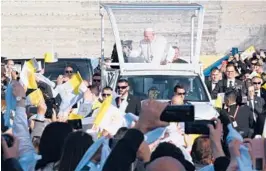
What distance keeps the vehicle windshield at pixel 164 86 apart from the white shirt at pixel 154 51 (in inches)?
20.8

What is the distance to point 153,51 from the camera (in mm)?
15680

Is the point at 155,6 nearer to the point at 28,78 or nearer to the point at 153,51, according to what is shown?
the point at 153,51

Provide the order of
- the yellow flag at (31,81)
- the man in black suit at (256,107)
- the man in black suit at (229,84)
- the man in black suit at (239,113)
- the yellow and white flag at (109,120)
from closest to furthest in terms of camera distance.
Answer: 1. the yellow and white flag at (109,120)
2. the yellow flag at (31,81)
3. the man in black suit at (256,107)
4. the man in black suit at (239,113)
5. the man in black suit at (229,84)

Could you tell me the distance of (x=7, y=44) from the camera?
32094 mm

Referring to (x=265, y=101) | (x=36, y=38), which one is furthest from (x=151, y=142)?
(x=36, y=38)

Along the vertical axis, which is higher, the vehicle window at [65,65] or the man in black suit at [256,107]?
the vehicle window at [65,65]

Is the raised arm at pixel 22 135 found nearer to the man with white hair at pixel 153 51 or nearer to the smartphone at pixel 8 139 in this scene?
the smartphone at pixel 8 139

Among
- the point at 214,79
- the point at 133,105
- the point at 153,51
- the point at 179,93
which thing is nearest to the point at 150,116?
the point at 133,105

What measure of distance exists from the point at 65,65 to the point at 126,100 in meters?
6.89

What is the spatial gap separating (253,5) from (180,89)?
19837 millimetres

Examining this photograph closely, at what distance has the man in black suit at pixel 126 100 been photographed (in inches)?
504

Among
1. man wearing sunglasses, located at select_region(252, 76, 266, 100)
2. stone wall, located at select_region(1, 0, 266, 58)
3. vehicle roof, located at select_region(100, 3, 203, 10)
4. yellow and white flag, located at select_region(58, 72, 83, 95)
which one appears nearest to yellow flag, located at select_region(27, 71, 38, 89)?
yellow and white flag, located at select_region(58, 72, 83, 95)

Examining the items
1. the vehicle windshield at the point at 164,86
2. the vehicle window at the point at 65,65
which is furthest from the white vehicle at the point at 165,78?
the vehicle window at the point at 65,65

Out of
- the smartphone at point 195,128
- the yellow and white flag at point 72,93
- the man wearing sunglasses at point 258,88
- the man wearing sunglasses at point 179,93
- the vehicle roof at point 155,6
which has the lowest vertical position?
the man wearing sunglasses at point 258,88
